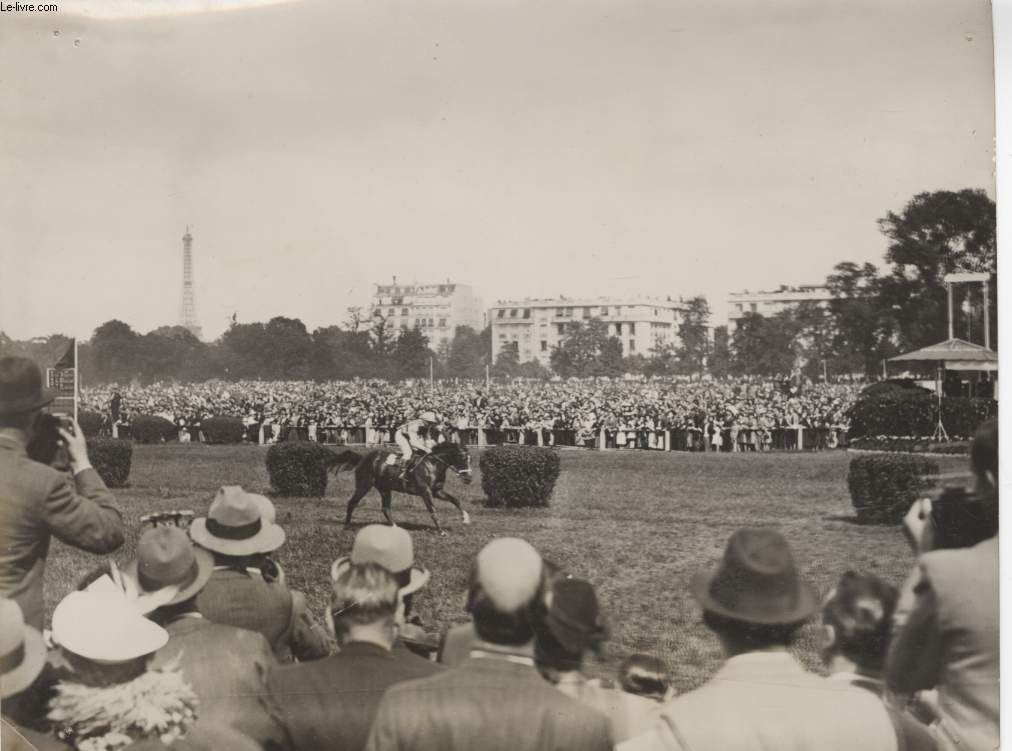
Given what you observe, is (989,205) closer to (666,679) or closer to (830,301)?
(830,301)

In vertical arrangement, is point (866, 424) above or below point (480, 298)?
below

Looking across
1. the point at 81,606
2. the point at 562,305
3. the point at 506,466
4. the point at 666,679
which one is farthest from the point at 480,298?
the point at 81,606

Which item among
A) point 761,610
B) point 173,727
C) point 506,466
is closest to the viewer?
point 761,610

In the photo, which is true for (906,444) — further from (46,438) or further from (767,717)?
(46,438)

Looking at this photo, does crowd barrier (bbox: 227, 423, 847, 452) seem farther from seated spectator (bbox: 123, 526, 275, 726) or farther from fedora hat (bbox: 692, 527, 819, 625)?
seated spectator (bbox: 123, 526, 275, 726)

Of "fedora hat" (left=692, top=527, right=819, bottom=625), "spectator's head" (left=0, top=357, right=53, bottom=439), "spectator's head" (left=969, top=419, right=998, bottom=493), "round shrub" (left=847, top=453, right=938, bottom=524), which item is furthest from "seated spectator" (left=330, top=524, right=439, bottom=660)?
"spectator's head" (left=969, top=419, right=998, bottom=493)

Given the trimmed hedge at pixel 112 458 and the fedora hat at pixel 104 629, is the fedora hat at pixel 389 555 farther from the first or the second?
the trimmed hedge at pixel 112 458

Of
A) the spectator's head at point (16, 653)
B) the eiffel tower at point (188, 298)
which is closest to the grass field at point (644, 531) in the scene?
the spectator's head at point (16, 653)
